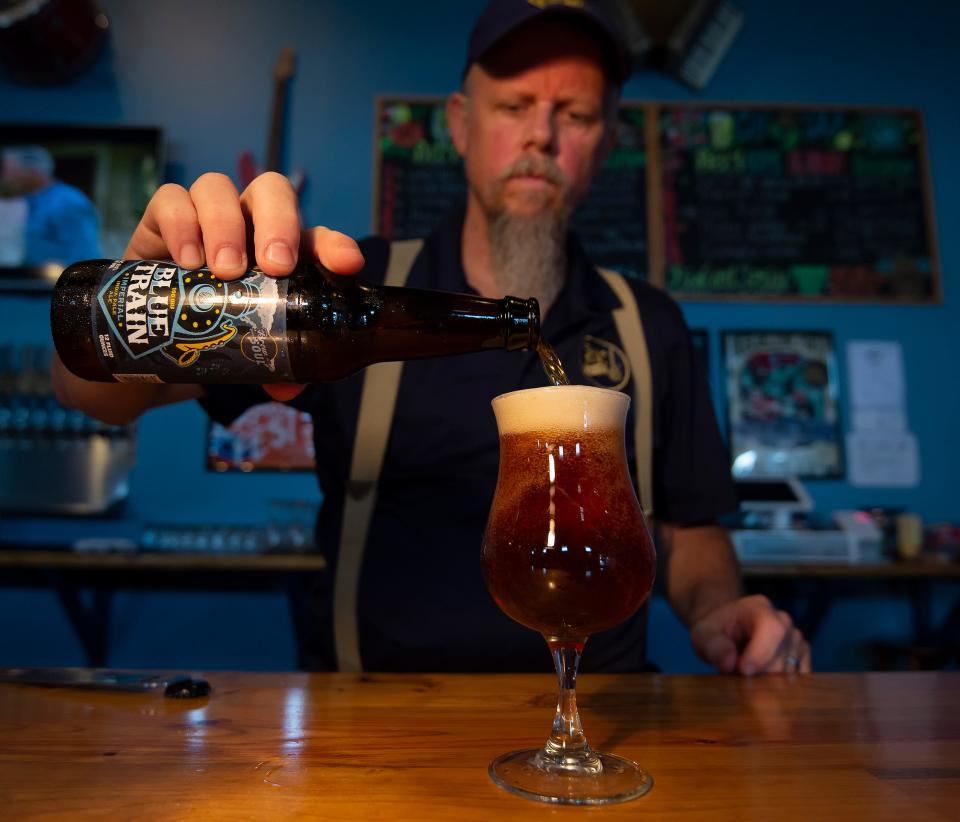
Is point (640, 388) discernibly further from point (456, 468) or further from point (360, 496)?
point (360, 496)

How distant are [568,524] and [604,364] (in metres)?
0.81

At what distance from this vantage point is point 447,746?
24.2 inches

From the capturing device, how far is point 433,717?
70 centimetres

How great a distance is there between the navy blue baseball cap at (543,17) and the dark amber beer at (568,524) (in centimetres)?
107

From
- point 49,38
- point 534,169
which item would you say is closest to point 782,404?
point 534,169

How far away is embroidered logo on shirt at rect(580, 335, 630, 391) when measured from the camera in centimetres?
136

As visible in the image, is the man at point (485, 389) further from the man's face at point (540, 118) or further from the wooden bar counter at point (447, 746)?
the wooden bar counter at point (447, 746)

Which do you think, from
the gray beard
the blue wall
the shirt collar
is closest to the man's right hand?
the shirt collar

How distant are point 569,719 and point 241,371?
44 centimetres

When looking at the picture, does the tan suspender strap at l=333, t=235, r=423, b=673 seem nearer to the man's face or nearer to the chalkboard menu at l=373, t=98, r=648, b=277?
the man's face

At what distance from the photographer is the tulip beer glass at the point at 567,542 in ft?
1.92

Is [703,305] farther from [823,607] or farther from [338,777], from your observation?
[338,777]

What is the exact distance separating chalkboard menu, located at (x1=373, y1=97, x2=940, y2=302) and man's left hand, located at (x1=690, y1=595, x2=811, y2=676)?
7.53 ft

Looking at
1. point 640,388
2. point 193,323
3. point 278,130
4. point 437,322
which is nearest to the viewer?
point 193,323
